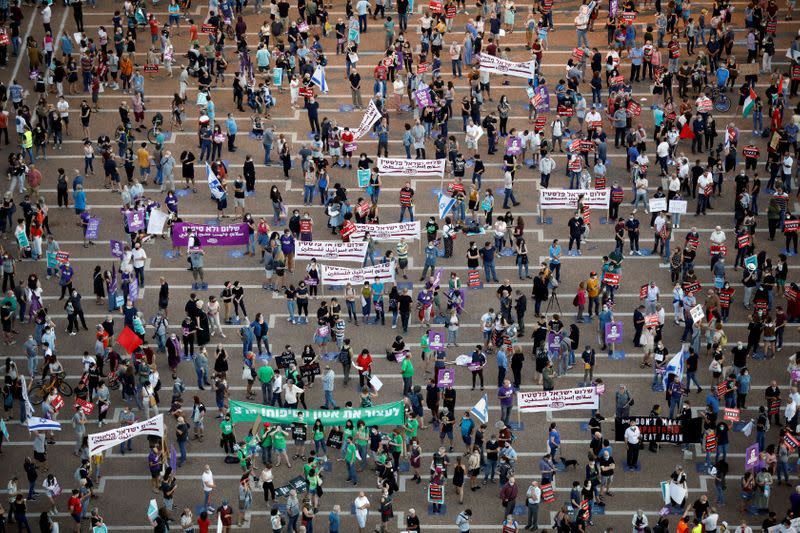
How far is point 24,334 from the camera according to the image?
55375 mm

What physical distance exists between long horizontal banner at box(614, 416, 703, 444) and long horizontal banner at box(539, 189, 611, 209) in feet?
34.1

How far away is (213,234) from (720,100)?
2138 centimetres

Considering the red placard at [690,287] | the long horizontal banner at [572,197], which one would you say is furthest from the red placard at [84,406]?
the red placard at [690,287]

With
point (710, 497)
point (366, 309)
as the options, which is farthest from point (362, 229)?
point (710, 497)

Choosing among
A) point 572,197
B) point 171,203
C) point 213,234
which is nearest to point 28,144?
point 171,203

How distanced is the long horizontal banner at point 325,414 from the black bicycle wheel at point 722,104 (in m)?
22.5

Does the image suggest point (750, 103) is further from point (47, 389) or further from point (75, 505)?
point (75, 505)

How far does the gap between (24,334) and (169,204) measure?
7.25 m

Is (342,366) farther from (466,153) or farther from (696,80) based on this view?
(696,80)

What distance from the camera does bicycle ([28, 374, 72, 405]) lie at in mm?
52688

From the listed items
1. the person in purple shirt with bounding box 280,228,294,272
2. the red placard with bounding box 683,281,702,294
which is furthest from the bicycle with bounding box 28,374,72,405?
the red placard with bounding box 683,281,702,294

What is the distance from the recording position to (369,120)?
62.3 meters

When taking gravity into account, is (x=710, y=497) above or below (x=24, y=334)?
below

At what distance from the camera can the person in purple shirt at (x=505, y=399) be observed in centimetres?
5103
